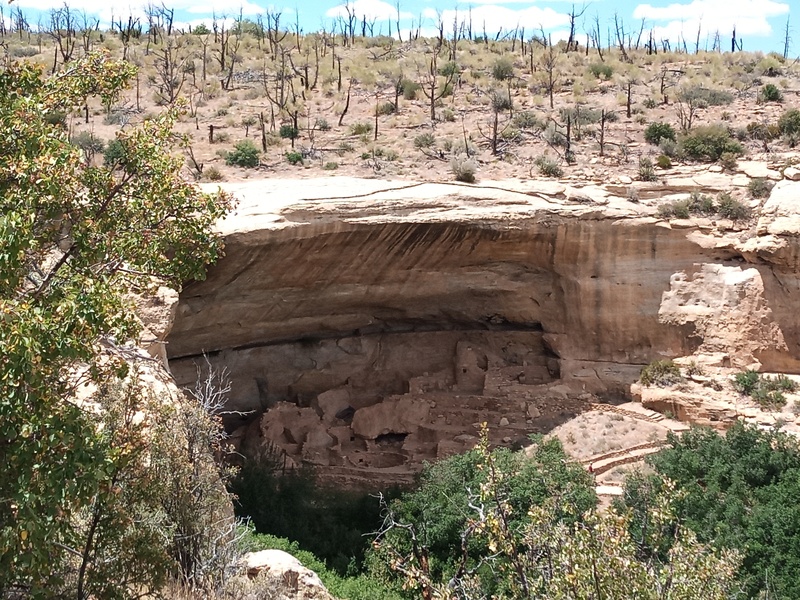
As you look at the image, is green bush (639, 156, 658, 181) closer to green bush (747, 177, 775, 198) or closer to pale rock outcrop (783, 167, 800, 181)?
green bush (747, 177, 775, 198)

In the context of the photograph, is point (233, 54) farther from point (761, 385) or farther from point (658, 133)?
point (761, 385)

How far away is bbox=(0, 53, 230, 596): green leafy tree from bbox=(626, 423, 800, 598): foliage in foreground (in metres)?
7.36

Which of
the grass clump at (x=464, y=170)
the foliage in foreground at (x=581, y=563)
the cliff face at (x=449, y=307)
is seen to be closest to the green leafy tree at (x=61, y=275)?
the foliage in foreground at (x=581, y=563)

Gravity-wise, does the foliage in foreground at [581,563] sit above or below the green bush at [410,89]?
below

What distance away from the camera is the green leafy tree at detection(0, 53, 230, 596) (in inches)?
211

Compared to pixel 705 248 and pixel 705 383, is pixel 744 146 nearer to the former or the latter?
pixel 705 248

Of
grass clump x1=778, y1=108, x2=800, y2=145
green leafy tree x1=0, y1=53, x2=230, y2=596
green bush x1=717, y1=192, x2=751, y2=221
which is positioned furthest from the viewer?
grass clump x1=778, y1=108, x2=800, y2=145

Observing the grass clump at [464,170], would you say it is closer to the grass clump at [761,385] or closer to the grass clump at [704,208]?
the grass clump at [704,208]

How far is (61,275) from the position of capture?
21.7 ft

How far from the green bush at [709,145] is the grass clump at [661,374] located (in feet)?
16.4

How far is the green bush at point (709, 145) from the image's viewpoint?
62.4 feet

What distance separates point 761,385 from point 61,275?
14.0 meters

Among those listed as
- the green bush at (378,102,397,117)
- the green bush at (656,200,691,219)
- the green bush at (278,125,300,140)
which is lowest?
the green bush at (656,200,691,219)

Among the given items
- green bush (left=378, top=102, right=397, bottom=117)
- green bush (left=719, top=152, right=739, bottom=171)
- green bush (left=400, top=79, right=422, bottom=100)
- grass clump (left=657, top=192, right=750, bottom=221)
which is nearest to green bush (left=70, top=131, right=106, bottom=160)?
green bush (left=378, top=102, right=397, bottom=117)
